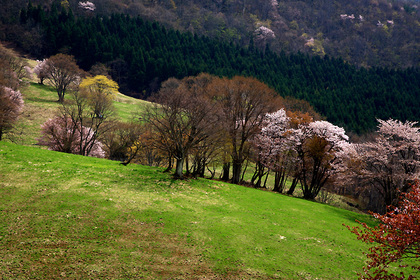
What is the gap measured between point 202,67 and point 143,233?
117 m

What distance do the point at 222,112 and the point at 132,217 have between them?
28239mm

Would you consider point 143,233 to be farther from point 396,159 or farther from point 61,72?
point 61,72

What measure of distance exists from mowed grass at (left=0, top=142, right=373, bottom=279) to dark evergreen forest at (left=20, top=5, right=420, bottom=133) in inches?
3853

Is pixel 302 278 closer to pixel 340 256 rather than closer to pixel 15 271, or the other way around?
pixel 340 256

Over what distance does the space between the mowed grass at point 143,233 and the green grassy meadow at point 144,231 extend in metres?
0.06

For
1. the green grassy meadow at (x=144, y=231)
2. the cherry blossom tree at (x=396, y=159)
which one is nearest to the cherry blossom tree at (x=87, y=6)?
the green grassy meadow at (x=144, y=231)

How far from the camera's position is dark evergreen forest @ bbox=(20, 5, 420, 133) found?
121688mm

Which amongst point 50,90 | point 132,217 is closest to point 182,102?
point 132,217

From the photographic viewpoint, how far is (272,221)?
23.1 m

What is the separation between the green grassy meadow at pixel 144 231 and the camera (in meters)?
13.8

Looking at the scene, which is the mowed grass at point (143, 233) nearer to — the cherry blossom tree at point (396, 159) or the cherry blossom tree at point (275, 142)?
the cherry blossom tree at point (396, 159)

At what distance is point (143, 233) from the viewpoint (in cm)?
1723

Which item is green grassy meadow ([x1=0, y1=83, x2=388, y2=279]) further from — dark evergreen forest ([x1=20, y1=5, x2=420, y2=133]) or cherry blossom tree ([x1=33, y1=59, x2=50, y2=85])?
dark evergreen forest ([x1=20, y1=5, x2=420, y2=133])

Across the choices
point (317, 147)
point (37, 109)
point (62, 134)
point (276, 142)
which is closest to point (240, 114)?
point (276, 142)
